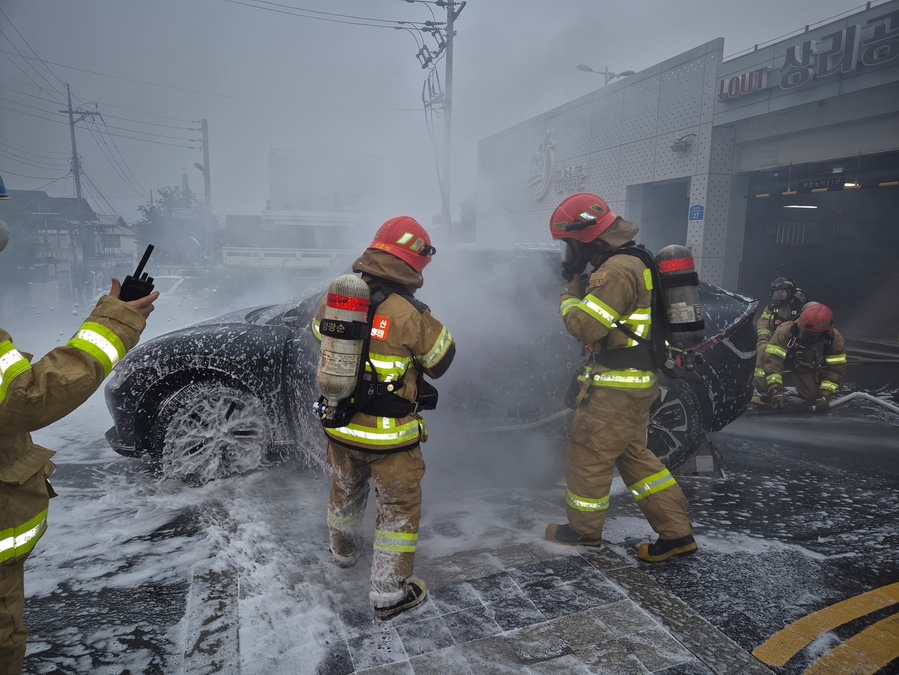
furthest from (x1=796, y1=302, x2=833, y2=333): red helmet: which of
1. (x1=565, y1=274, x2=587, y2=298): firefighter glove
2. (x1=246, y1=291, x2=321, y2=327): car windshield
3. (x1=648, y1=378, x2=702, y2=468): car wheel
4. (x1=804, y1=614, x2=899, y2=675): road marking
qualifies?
(x1=246, y1=291, x2=321, y2=327): car windshield

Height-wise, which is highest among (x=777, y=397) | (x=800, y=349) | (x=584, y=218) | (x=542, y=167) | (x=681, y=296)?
(x=542, y=167)

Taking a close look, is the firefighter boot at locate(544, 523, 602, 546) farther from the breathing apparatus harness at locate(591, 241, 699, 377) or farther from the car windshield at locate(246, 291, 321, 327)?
the car windshield at locate(246, 291, 321, 327)

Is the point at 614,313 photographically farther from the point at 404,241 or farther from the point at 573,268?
the point at 404,241

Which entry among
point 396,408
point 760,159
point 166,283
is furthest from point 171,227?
point 396,408

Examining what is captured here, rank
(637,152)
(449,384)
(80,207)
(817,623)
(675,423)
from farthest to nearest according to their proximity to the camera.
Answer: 1. (80,207)
2. (637,152)
3. (675,423)
4. (449,384)
5. (817,623)

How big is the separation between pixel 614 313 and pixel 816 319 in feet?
16.1

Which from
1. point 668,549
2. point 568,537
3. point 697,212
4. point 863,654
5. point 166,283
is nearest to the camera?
point 863,654

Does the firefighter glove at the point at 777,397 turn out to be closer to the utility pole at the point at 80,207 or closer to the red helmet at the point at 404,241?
the red helmet at the point at 404,241

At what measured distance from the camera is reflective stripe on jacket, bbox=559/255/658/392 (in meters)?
2.67

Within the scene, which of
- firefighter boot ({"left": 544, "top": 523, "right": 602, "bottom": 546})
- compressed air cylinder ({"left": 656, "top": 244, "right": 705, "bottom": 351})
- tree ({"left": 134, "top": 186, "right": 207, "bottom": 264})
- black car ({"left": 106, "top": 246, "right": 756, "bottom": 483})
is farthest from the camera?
tree ({"left": 134, "top": 186, "right": 207, "bottom": 264})

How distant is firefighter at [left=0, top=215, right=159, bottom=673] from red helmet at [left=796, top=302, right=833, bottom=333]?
681 centimetres

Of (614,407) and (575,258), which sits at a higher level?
(575,258)

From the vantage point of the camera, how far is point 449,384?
3.54 meters

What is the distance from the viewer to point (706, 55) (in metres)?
11.1
